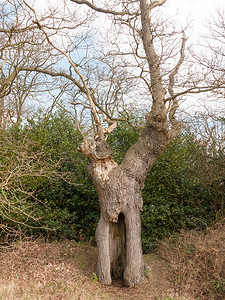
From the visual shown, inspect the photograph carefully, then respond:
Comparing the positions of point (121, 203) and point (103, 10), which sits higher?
point (103, 10)

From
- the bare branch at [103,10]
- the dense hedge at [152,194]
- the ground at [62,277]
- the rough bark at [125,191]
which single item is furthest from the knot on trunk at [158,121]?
the ground at [62,277]

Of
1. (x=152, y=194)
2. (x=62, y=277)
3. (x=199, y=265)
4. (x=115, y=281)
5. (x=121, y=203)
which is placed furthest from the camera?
(x=152, y=194)

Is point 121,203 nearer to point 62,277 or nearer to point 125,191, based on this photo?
point 125,191

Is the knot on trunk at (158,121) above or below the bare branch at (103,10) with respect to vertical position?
below

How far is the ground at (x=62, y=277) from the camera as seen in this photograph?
5.16 metres

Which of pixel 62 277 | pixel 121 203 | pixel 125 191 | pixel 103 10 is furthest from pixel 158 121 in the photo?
pixel 62 277

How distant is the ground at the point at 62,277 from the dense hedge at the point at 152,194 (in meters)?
0.89

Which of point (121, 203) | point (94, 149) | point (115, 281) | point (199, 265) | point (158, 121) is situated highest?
point (158, 121)

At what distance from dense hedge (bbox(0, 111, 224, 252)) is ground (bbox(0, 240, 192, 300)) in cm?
89

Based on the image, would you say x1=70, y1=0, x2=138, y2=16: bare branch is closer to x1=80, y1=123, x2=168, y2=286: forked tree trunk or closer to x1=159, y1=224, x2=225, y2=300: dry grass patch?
x1=80, y1=123, x2=168, y2=286: forked tree trunk

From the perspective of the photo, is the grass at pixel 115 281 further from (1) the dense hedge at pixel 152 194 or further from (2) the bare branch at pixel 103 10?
(2) the bare branch at pixel 103 10

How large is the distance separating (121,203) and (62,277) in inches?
79.9

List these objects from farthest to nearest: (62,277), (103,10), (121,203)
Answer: (103,10) < (121,203) < (62,277)

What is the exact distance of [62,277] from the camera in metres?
5.80
